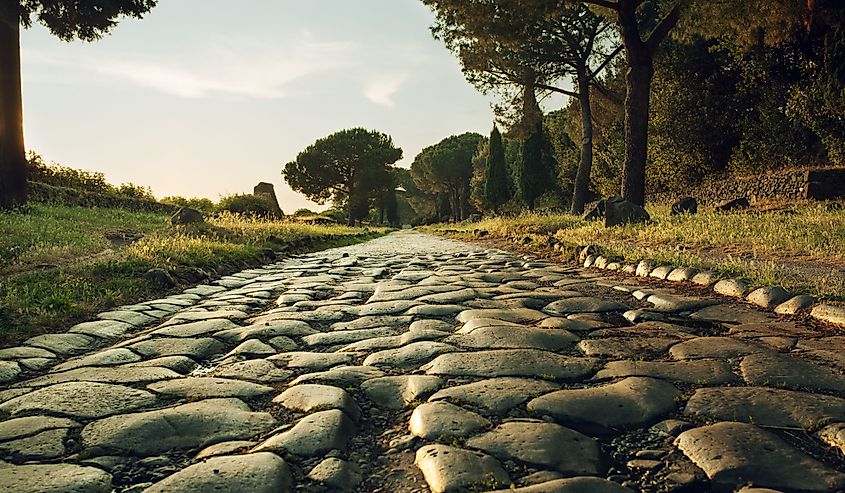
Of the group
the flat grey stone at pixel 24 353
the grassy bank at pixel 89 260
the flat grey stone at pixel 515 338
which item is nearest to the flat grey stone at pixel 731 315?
the flat grey stone at pixel 515 338

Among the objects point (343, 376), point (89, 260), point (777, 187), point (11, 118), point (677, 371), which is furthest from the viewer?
point (777, 187)

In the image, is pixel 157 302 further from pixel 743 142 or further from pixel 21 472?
pixel 743 142

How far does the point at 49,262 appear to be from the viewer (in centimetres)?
665

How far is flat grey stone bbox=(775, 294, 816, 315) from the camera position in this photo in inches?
143

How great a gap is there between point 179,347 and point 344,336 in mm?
950

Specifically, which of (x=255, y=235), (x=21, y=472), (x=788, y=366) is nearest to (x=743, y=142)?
(x=255, y=235)

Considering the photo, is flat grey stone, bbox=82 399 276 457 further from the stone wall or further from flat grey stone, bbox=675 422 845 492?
the stone wall

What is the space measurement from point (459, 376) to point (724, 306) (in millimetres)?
2345

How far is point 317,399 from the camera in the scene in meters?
2.30

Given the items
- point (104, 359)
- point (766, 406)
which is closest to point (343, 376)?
point (104, 359)

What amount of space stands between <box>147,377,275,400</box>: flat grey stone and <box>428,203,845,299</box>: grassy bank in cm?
348

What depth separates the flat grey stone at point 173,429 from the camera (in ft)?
6.31

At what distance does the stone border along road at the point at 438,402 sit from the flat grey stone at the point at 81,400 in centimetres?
1

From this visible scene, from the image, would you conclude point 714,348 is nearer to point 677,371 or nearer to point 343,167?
point 677,371
